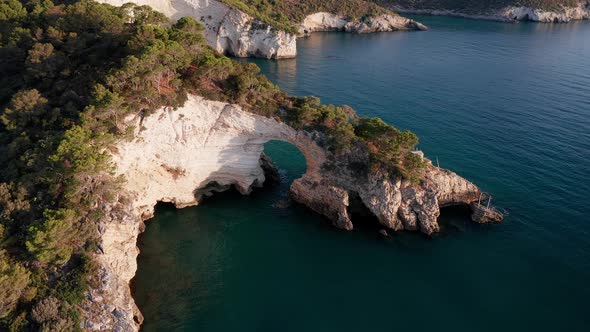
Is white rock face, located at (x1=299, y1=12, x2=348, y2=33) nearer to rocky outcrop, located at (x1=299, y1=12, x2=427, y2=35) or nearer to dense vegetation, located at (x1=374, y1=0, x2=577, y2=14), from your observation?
rocky outcrop, located at (x1=299, y1=12, x2=427, y2=35)

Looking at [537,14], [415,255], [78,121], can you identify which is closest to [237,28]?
[78,121]

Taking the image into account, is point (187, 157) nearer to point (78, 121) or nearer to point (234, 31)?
point (78, 121)

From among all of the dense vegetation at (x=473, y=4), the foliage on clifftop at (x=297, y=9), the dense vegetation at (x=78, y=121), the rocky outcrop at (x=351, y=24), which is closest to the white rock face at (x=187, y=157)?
the dense vegetation at (x=78, y=121)

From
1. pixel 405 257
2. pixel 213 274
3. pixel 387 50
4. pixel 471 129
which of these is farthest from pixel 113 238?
pixel 387 50

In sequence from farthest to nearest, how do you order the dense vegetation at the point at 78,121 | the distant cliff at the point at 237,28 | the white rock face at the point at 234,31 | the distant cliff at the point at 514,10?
the distant cliff at the point at 514,10 → the white rock face at the point at 234,31 → the distant cliff at the point at 237,28 → the dense vegetation at the point at 78,121

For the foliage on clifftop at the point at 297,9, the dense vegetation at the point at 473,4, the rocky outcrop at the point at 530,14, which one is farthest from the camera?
the dense vegetation at the point at 473,4

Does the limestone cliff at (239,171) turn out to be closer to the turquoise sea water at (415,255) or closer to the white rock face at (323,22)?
the turquoise sea water at (415,255)

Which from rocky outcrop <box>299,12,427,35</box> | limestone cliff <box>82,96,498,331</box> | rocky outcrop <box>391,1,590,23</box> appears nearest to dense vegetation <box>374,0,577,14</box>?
rocky outcrop <box>391,1,590,23</box>

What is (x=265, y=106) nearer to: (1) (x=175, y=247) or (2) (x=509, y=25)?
(1) (x=175, y=247)

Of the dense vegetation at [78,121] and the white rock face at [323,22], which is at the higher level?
the white rock face at [323,22]
